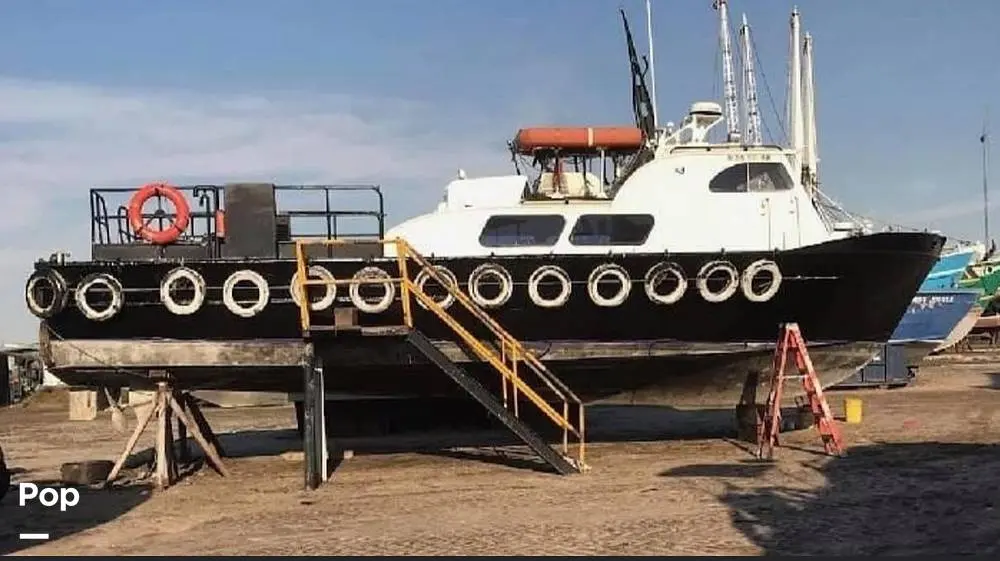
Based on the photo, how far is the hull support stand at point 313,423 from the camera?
11195 mm

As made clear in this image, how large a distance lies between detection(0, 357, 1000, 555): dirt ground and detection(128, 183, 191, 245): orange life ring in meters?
3.06

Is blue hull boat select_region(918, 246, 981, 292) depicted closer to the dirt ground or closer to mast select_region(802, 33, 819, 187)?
mast select_region(802, 33, 819, 187)

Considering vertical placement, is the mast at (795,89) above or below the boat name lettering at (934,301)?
above

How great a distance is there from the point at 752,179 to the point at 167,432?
834 centimetres

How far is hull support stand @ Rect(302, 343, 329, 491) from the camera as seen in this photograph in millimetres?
11195

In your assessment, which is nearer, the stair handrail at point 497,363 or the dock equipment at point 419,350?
the stair handrail at point 497,363

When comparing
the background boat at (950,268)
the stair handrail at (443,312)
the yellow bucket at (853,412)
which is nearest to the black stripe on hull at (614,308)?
the stair handrail at (443,312)

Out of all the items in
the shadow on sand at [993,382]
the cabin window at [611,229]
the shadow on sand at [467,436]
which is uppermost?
the cabin window at [611,229]

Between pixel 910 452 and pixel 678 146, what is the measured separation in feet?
16.4

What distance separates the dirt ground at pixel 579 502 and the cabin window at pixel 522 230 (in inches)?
114

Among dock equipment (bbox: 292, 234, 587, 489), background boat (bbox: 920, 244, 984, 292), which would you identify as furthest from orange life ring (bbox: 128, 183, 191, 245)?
background boat (bbox: 920, 244, 984, 292)

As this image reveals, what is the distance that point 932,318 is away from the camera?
24797 millimetres

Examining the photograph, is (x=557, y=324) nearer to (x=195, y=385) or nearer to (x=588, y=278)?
(x=588, y=278)

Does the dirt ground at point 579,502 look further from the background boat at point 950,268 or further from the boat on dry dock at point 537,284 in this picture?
the background boat at point 950,268
